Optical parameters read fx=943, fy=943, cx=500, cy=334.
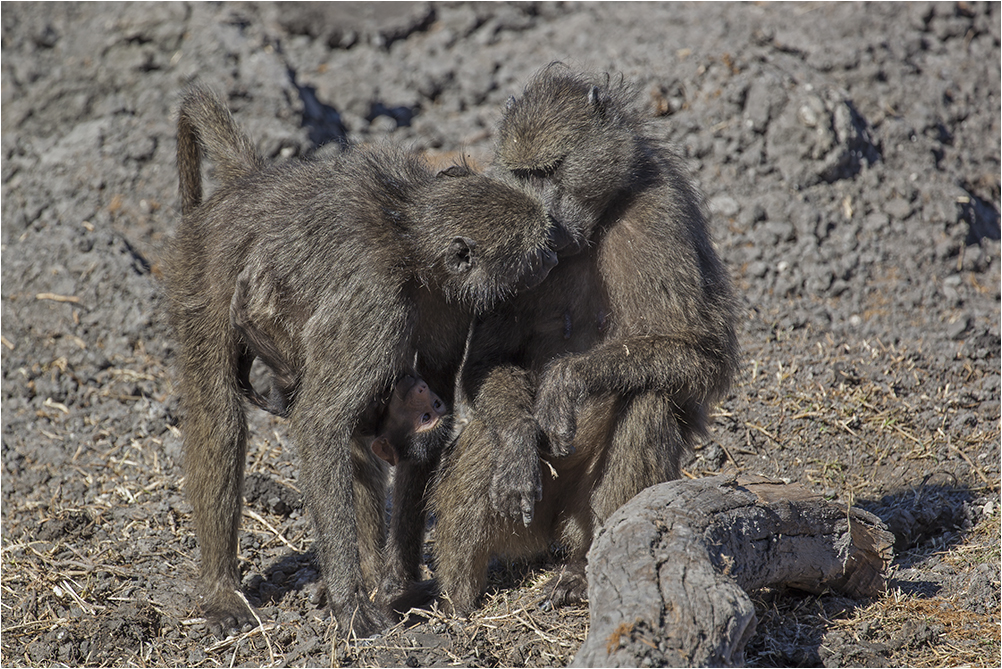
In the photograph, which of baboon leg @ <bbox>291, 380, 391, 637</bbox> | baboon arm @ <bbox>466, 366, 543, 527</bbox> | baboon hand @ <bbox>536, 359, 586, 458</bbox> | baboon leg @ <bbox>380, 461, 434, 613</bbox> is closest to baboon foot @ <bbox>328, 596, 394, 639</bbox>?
baboon leg @ <bbox>291, 380, 391, 637</bbox>

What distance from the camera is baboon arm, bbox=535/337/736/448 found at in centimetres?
323

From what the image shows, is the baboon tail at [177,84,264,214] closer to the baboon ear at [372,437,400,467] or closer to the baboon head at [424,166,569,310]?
the baboon head at [424,166,569,310]

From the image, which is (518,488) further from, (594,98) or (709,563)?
(594,98)

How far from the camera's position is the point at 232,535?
3.65 metres

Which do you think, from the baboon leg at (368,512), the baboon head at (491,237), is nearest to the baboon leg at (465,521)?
the baboon leg at (368,512)

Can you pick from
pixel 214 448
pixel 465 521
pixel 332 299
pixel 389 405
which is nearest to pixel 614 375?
pixel 465 521

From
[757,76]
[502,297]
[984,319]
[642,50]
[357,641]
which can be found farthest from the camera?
[642,50]

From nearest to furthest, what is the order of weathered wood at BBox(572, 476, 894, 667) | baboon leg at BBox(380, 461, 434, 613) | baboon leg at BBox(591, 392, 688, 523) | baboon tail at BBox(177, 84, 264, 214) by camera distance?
1. weathered wood at BBox(572, 476, 894, 667)
2. baboon leg at BBox(591, 392, 688, 523)
3. baboon leg at BBox(380, 461, 434, 613)
4. baboon tail at BBox(177, 84, 264, 214)

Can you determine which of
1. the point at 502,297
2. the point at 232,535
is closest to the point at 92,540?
the point at 232,535

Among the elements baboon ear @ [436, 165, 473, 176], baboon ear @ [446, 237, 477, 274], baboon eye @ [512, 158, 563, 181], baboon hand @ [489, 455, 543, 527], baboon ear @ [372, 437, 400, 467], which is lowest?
baboon ear @ [372, 437, 400, 467]

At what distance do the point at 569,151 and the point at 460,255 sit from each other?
21.8 inches

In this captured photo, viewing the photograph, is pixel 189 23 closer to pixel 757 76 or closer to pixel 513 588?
pixel 757 76

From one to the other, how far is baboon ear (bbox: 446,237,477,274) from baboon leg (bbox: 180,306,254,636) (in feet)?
3.00

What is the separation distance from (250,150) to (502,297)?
1.34 metres
